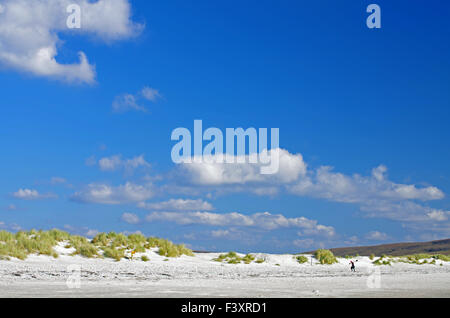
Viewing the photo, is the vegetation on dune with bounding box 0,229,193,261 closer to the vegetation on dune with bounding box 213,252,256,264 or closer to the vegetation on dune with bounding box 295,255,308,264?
the vegetation on dune with bounding box 213,252,256,264

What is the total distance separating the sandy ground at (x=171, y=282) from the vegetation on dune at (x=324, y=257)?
13.1 feet

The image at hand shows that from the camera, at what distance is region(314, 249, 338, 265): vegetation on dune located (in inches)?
1300

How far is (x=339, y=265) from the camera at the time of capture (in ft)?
107

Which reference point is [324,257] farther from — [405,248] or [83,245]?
[405,248]

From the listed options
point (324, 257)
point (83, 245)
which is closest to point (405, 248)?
point (324, 257)

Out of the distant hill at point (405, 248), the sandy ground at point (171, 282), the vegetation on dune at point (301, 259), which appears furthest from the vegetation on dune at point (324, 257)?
the distant hill at point (405, 248)

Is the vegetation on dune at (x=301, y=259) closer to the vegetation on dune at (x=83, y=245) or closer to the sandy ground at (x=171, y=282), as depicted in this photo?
the sandy ground at (x=171, y=282)

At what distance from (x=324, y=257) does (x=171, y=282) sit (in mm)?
18224

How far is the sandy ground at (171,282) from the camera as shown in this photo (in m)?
13.7

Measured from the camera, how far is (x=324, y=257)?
33.6m

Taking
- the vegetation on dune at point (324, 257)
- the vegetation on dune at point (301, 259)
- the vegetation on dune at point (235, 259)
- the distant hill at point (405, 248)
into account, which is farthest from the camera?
the distant hill at point (405, 248)
